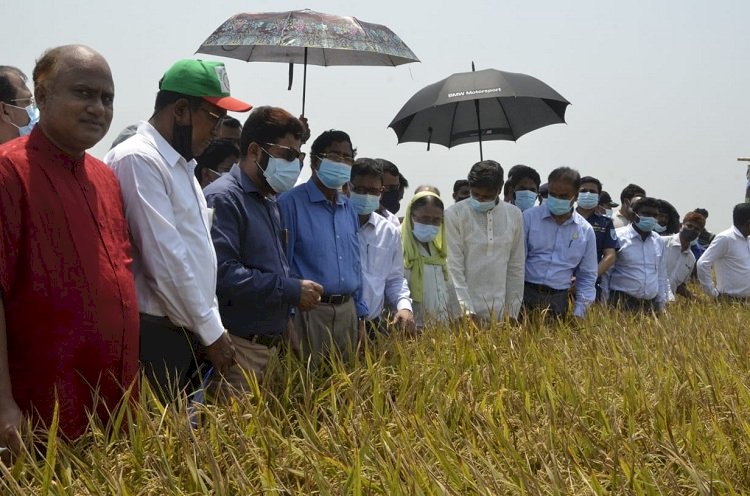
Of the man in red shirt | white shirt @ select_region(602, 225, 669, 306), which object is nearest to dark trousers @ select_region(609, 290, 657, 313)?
white shirt @ select_region(602, 225, 669, 306)

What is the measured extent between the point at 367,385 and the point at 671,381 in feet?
4.19

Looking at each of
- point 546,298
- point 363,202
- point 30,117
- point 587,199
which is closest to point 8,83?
point 30,117

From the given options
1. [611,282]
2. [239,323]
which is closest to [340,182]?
[239,323]

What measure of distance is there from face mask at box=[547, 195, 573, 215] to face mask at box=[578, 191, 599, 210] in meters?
1.33

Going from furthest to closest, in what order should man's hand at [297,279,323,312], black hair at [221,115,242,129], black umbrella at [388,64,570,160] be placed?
1. black umbrella at [388,64,570,160]
2. black hair at [221,115,242,129]
3. man's hand at [297,279,323,312]

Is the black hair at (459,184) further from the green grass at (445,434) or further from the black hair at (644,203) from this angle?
the green grass at (445,434)

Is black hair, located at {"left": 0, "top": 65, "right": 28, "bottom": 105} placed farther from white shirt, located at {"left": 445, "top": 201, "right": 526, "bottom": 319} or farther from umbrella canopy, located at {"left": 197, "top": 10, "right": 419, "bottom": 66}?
white shirt, located at {"left": 445, "top": 201, "right": 526, "bottom": 319}

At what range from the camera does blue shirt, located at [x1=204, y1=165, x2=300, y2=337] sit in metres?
3.44

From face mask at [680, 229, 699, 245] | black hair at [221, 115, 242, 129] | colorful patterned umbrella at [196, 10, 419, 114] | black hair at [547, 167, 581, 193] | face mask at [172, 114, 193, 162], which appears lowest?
face mask at [680, 229, 699, 245]

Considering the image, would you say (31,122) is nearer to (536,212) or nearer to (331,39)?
(331,39)

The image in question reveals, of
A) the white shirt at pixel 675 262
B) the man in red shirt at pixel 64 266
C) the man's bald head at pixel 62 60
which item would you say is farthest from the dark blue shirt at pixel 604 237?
the man's bald head at pixel 62 60

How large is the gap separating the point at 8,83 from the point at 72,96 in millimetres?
1140

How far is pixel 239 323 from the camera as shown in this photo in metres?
3.54

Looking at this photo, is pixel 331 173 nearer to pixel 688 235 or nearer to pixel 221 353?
pixel 221 353
